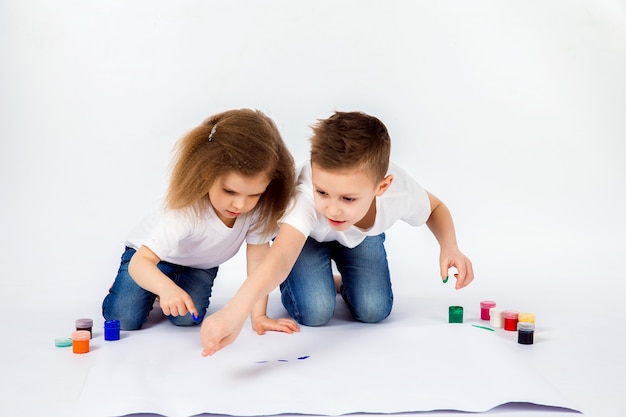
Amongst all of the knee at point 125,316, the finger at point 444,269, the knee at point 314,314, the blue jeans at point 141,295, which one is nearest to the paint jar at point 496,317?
the finger at point 444,269

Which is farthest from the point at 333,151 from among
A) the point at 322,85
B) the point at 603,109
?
the point at 603,109

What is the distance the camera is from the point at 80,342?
7.41ft

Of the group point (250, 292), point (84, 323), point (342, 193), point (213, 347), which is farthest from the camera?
point (84, 323)

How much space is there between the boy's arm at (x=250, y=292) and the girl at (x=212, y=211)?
0.41 feet

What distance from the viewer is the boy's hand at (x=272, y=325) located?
249 cm

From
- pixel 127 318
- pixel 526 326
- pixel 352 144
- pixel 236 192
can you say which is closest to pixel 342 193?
pixel 352 144

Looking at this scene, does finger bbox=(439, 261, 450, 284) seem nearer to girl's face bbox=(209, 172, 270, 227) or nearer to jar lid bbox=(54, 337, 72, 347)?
girl's face bbox=(209, 172, 270, 227)

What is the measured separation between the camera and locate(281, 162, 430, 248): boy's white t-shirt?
2.41 meters

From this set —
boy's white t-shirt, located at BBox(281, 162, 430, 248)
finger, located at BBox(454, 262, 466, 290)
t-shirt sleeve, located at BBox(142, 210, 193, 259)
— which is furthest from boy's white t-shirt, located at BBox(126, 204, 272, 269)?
finger, located at BBox(454, 262, 466, 290)

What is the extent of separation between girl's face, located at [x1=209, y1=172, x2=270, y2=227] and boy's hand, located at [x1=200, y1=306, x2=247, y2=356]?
37cm

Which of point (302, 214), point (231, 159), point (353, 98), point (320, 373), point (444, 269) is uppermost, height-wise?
→ point (353, 98)

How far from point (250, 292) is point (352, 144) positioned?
0.44 metres

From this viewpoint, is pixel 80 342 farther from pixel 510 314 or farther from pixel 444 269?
pixel 510 314

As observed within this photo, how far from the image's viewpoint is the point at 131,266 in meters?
2.32
